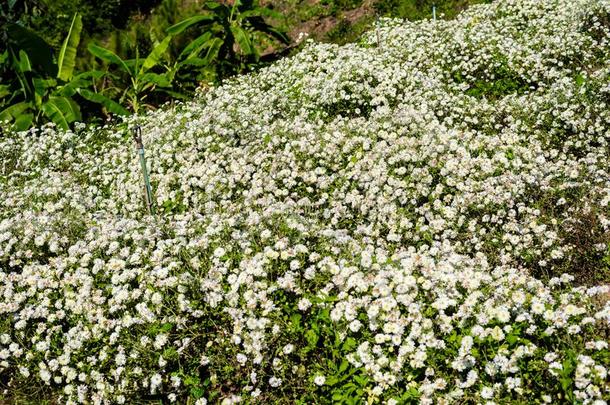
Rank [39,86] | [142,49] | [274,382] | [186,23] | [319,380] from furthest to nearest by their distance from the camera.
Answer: [142,49]
[186,23]
[39,86]
[274,382]
[319,380]

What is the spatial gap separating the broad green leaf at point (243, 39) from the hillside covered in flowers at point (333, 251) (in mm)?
3142

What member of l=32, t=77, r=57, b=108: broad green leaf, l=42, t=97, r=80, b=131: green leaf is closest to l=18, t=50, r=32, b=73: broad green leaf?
l=32, t=77, r=57, b=108: broad green leaf

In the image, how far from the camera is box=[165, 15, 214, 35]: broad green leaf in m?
12.4

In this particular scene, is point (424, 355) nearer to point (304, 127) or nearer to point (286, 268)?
point (286, 268)

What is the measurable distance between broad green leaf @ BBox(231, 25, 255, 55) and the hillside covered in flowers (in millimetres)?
3142

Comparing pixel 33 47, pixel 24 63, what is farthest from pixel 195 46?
pixel 24 63

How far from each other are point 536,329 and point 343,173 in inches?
130

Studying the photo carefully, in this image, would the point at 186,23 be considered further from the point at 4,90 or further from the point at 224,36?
the point at 4,90

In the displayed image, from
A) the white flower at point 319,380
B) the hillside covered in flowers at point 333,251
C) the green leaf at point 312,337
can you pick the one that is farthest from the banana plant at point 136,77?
the white flower at point 319,380

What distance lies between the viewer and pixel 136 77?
11.8m

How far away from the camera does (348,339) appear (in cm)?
415

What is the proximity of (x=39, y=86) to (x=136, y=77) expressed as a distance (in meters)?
1.84

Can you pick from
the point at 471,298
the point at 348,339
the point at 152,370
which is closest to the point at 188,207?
the point at 152,370

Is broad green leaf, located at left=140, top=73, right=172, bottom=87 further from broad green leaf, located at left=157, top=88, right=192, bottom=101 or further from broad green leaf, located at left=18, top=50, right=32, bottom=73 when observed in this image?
broad green leaf, located at left=18, top=50, right=32, bottom=73
